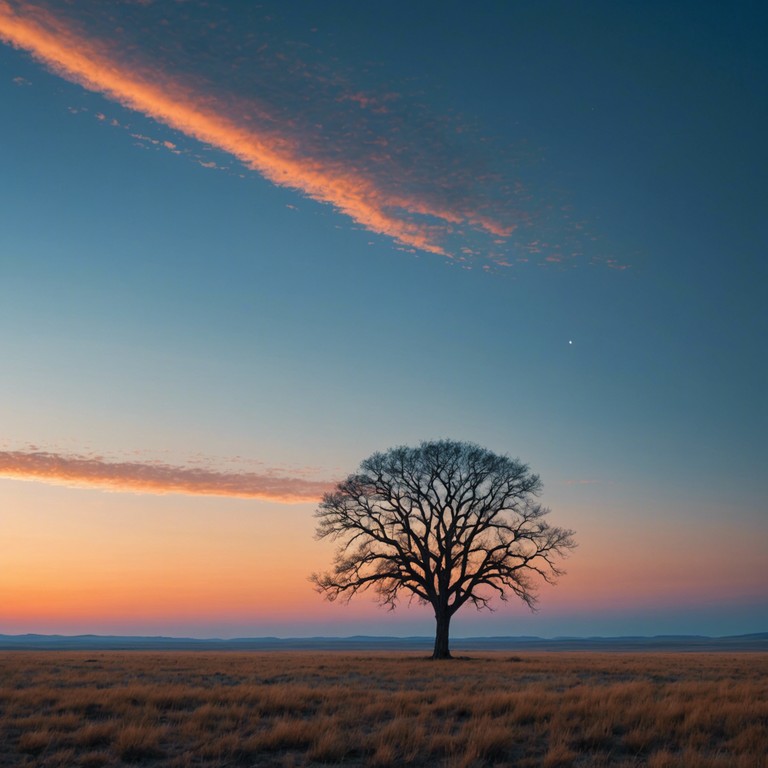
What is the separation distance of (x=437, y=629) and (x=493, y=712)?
90.1ft

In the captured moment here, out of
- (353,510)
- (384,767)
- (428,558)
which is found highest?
(353,510)

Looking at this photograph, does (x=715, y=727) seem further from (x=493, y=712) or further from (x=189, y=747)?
(x=189, y=747)

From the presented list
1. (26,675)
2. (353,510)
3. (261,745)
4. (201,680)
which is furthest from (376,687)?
(353,510)

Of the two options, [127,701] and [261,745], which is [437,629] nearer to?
[127,701]

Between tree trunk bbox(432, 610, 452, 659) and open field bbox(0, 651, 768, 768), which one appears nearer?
open field bbox(0, 651, 768, 768)

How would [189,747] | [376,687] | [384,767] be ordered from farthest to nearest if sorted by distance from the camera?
1. [376,687]
2. [189,747]
3. [384,767]

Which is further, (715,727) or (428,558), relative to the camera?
(428,558)

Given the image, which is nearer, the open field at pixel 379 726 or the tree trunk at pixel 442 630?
the open field at pixel 379 726

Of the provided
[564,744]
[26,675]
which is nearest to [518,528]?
[26,675]

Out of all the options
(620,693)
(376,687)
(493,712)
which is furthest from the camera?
(376,687)

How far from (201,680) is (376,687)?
5.53 m

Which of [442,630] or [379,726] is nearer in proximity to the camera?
[379,726]

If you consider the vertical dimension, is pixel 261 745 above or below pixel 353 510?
below

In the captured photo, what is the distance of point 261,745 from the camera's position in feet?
39.8
